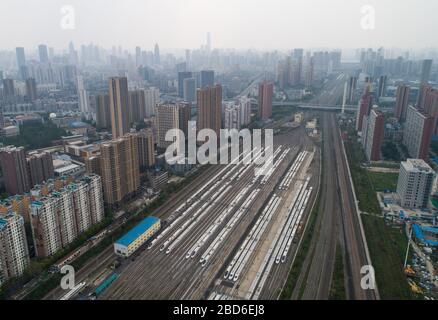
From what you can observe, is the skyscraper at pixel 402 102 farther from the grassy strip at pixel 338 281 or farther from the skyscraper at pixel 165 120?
the grassy strip at pixel 338 281

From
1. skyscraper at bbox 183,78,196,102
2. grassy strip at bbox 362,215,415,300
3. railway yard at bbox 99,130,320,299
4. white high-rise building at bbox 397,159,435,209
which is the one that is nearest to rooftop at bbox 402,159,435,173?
white high-rise building at bbox 397,159,435,209

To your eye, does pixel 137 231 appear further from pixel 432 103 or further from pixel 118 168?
pixel 432 103

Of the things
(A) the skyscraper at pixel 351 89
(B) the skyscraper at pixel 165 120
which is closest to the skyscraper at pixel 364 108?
(A) the skyscraper at pixel 351 89

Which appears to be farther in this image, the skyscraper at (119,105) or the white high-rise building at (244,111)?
the white high-rise building at (244,111)

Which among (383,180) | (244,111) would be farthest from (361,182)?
(244,111)

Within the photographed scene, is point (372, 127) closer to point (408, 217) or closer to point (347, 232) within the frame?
point (408, 217)

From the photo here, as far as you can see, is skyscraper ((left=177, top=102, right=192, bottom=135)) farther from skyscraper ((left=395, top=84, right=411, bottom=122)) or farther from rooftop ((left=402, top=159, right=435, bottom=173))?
skyscraper ((left=395, top=84, right=411, bottom=122))
